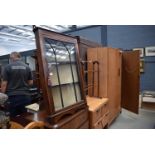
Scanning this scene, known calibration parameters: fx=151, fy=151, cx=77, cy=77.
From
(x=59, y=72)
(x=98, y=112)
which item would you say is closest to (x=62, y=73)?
(x=59, y=72)

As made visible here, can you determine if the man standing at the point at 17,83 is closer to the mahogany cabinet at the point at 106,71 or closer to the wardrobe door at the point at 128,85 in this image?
the mahogany cabinet at the point at 106,71

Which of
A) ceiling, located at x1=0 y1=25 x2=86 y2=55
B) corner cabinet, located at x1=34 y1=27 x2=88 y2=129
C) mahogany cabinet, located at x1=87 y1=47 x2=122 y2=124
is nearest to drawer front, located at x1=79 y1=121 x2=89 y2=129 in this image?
corner cabinet, located at x1=34 y1=27 x2=88 y2=129

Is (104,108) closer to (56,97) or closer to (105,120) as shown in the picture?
(105,120)

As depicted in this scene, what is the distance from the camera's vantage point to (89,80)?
6.81 feet

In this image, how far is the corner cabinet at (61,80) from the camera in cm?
116

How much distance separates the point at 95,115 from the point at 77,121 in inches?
13.7

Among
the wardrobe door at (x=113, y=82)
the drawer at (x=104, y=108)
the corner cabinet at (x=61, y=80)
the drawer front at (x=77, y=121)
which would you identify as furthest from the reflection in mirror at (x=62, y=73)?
the wardrobe door at (x=113, y=82)

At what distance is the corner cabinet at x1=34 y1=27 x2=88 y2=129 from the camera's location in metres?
1.16

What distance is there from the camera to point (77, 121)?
141 cm

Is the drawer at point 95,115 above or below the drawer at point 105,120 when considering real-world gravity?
above
